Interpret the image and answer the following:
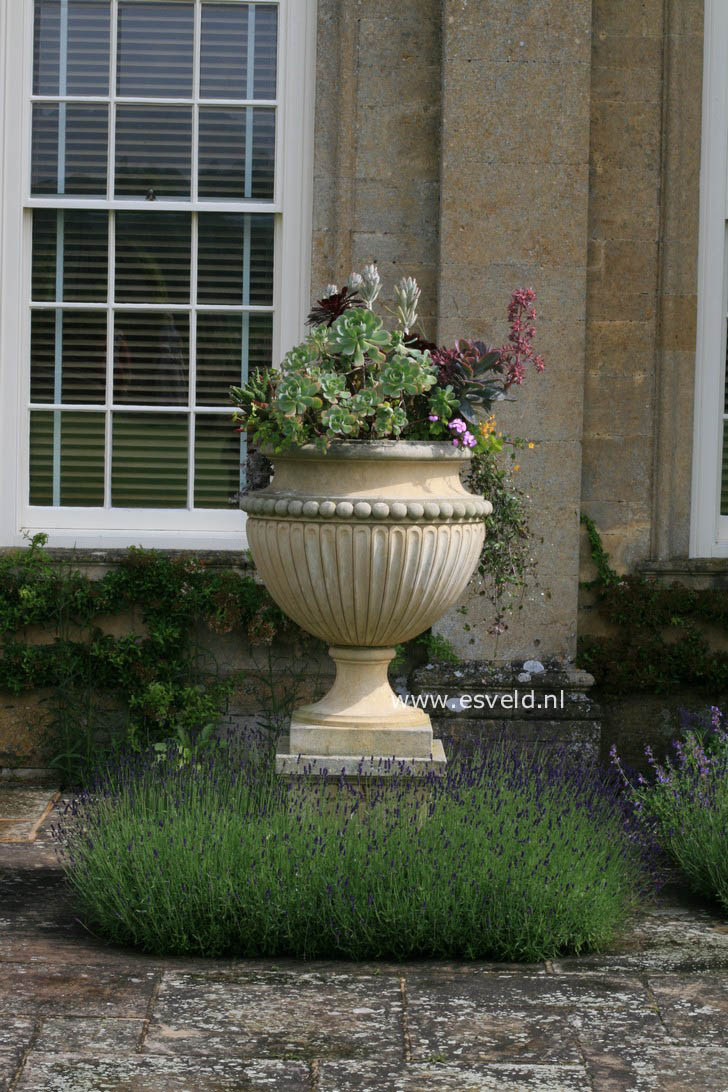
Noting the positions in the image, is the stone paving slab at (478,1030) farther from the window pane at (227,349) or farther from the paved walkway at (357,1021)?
the window pane at (227,349)

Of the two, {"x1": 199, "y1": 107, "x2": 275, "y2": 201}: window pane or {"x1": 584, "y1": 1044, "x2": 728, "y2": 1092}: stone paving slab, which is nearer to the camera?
{"x1": 584, "y1": 1044, "x2": 728, "y2": 1092}: stone paving slab

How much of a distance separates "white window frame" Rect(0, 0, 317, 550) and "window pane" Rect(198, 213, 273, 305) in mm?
60

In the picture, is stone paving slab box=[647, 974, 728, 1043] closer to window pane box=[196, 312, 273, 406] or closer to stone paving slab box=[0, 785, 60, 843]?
stone paving slab box=[0, 785, 60, 843]

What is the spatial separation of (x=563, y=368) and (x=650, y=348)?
464 millimetres

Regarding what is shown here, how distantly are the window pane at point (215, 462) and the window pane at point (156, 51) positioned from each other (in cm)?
139

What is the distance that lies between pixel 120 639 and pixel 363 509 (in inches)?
76.0

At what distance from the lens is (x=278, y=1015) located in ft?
11.2

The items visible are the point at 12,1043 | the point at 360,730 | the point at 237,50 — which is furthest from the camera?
the point at 237,50

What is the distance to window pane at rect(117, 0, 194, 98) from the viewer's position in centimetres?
597

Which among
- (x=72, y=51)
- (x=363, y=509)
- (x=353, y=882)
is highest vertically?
(x=72, y=51)

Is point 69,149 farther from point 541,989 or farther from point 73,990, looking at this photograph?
point 541,989

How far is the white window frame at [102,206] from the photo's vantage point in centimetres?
593

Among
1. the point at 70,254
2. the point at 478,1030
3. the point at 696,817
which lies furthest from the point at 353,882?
the point at 70,254

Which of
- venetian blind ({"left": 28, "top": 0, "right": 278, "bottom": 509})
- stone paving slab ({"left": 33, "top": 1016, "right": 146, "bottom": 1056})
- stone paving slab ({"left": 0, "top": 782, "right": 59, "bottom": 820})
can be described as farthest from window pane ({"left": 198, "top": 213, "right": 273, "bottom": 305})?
stone paving slab ({"left": 33, "top": 1016, "right": 146, "bottom": 1056})
